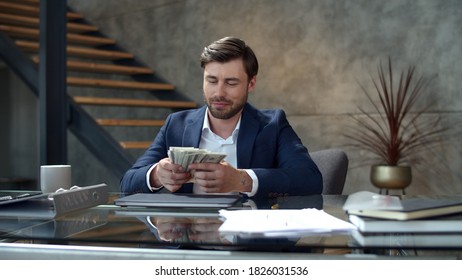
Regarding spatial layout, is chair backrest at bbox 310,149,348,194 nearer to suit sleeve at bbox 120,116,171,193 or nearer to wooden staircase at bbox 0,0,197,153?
suit sleeve at bbox 120,116,171,193

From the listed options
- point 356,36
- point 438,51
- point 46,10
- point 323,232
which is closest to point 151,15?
point 46,10

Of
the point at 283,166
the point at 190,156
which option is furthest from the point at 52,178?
the point at 283,166

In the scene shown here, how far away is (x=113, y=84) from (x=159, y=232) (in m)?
3.91

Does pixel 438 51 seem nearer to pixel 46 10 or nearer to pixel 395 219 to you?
pixel 46 10

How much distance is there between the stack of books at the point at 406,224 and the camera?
2.80ft

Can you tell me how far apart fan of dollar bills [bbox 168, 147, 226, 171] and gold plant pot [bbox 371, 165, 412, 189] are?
2404 millimetres

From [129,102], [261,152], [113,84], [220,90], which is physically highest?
[113,84]

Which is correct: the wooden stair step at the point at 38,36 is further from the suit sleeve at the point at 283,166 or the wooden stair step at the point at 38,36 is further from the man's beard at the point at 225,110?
the suit sleeve at the point at 283,166

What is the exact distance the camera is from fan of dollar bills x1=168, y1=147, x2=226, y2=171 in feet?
4.96

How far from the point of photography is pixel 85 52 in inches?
199

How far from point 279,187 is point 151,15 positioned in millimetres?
4203

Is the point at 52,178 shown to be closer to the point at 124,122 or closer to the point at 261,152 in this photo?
the point at 261,152

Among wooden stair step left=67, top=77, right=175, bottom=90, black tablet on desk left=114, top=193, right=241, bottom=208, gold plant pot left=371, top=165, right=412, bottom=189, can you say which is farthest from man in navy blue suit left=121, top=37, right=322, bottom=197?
wooden stair step left=67, top=77, right=175, bottom=90

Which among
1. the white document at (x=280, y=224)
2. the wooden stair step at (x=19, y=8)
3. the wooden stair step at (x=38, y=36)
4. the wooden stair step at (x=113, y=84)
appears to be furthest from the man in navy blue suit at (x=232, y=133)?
the wooden stair step at (x=19, y=8)
